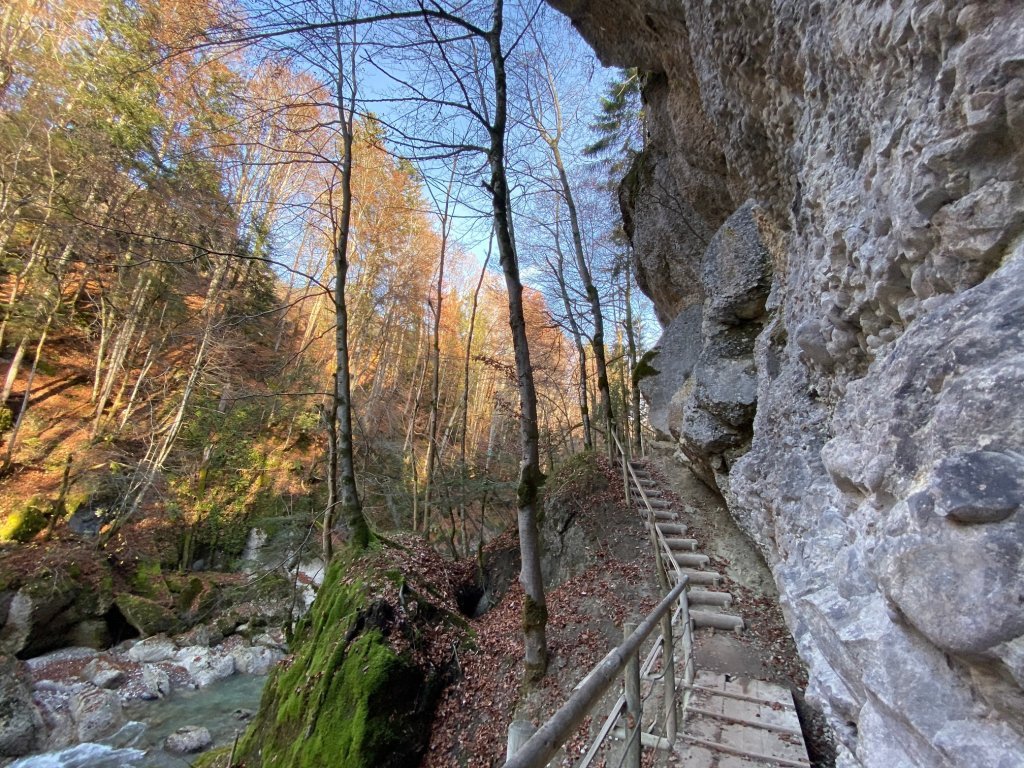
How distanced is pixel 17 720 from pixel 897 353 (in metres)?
11.0

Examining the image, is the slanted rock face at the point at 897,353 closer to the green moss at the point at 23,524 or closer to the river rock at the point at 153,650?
the river rock at the point at 153,650

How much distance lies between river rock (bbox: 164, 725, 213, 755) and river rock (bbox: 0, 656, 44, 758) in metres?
1.68

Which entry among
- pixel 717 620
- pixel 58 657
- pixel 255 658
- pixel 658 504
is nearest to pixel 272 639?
pixel 255 658

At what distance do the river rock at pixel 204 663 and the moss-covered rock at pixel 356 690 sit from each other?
155 inches

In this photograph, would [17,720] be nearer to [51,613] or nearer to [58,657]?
[58,657]

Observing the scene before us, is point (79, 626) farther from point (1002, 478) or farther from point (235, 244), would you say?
point (1002, 478)

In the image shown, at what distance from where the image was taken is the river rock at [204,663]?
28.2ft

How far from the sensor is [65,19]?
31.2ft

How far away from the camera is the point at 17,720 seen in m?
6.28

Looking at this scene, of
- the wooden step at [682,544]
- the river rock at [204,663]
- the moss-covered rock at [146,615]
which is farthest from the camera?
the moss-covered rock at [146,615]

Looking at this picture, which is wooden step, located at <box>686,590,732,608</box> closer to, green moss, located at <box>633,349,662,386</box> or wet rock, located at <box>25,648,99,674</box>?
green moss, located at <box>633,349,662,386</box>

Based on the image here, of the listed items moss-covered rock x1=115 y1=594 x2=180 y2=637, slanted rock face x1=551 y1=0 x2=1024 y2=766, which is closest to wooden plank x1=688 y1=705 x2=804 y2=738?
slanted rock face x1=551 y1=0 x2=1024 y2=766

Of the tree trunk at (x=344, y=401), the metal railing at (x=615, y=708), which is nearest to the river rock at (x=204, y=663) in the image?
the tree trunk at (x=344, y=401)

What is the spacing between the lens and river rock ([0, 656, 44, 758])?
611 centimetres
